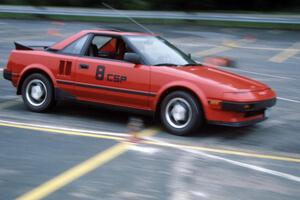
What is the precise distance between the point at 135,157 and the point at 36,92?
2.86m

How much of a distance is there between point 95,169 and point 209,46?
13176 mm

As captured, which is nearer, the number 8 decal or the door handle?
the number 8 decal

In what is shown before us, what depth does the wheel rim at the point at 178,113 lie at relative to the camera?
7211 mm

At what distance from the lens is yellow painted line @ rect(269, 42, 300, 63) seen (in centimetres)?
1599

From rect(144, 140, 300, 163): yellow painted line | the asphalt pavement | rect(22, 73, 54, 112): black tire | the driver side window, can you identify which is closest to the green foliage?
the asphalt pavement

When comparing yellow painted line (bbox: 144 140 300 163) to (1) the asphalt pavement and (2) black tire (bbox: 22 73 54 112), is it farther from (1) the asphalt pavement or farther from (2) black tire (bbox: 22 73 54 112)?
(2) black tire (bbox: 22 73 54 112)

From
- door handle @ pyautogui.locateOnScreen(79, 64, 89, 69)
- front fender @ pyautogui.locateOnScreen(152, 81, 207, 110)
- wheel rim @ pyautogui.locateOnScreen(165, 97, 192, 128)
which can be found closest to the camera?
front fender @ pyautogui.locateOnScreen(152, 81, 207, 110)

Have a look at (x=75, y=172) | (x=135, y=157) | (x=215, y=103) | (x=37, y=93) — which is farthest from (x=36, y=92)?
(x=75, y=172)

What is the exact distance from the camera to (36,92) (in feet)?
27.6

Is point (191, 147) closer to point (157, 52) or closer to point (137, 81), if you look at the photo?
point (137, 81)

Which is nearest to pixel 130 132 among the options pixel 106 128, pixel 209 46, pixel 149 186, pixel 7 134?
pixel 106 128

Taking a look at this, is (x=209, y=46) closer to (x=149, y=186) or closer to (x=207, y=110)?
(x=207, y=110)

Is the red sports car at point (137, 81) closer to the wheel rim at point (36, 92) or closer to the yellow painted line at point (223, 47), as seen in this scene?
the wheel rim at point (36, 92)

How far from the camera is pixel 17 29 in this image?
72.8 ft
